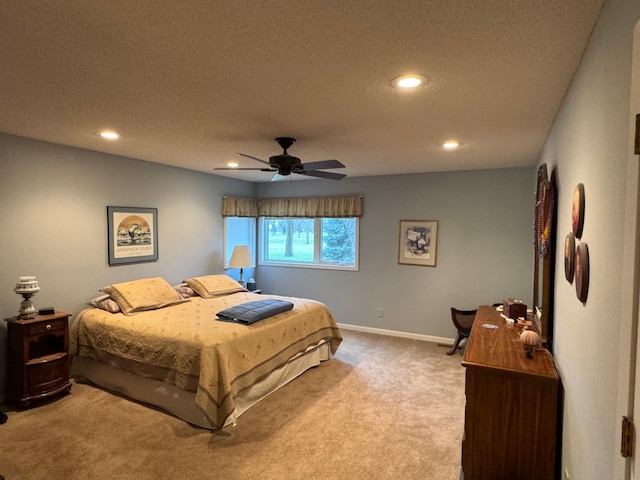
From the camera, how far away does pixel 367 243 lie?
17.7 feet

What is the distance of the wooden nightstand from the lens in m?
3.02

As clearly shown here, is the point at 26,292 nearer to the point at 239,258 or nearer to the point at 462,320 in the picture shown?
the point at 239,258

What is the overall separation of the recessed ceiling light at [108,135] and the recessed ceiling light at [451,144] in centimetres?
292

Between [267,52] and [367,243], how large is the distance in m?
4.01

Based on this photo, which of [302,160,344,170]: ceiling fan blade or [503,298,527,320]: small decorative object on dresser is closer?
[302,160,344,170]: ceiling fan blade

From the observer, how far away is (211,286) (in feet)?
15.1

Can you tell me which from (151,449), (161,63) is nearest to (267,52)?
(161,63)

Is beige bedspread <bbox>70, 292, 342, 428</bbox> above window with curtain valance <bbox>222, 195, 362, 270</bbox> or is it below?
below

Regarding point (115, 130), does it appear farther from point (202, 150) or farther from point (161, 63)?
point (161, 63)

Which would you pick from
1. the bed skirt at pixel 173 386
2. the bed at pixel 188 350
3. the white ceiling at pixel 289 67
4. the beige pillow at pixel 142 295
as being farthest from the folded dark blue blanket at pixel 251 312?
the white ceiling at pixel 289 67

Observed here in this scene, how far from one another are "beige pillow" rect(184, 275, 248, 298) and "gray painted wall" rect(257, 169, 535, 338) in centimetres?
144

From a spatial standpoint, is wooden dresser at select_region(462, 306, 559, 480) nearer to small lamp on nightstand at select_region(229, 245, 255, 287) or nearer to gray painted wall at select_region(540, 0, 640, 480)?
gray painted wall at select_region(540, 0, 640, 480)

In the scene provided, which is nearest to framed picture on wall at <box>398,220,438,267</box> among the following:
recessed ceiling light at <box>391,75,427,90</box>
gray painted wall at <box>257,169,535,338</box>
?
gray painted wall at <box>257,169,535,338</box>

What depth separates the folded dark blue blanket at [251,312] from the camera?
3340mm
